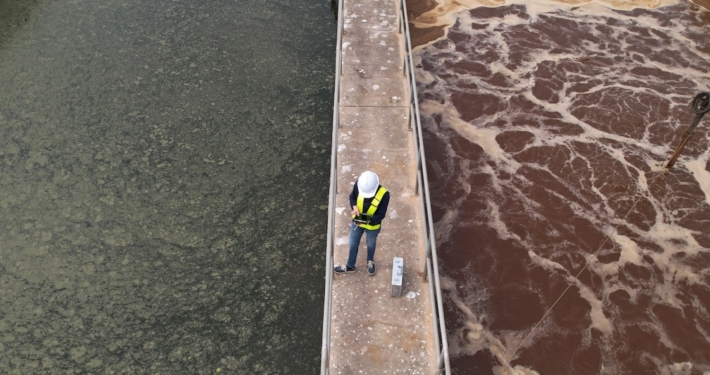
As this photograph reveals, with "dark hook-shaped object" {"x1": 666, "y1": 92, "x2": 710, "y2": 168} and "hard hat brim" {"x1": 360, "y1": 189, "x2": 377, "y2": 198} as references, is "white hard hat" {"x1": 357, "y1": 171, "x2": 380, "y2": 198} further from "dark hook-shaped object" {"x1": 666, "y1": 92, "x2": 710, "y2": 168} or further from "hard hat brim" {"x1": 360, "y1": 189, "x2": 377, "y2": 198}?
"dark hook-shaped object" {"x1": 666, "y1": 92, "x2": 710, "y2": 168}

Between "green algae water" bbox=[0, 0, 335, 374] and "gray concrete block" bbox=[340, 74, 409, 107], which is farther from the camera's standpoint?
"gray concrete block" bbox=[340, 74, 409, 107]

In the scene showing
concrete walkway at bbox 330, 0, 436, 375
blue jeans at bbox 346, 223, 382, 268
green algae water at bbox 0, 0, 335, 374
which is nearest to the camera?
concrete walkway at bbox 330, 0, 436, 375

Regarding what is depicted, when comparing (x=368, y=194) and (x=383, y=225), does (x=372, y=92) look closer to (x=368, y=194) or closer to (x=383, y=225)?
(x=383, y=225)

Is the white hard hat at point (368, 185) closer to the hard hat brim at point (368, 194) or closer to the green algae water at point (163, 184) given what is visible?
the hard hat brim at point (368, 194)

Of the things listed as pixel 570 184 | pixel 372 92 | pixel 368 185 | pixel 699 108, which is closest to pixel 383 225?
pixel 368 185

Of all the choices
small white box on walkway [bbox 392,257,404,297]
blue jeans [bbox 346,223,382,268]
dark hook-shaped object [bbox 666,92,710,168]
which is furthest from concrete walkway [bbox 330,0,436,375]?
dark hook-shaped object [bbox 666,92,710,168]
